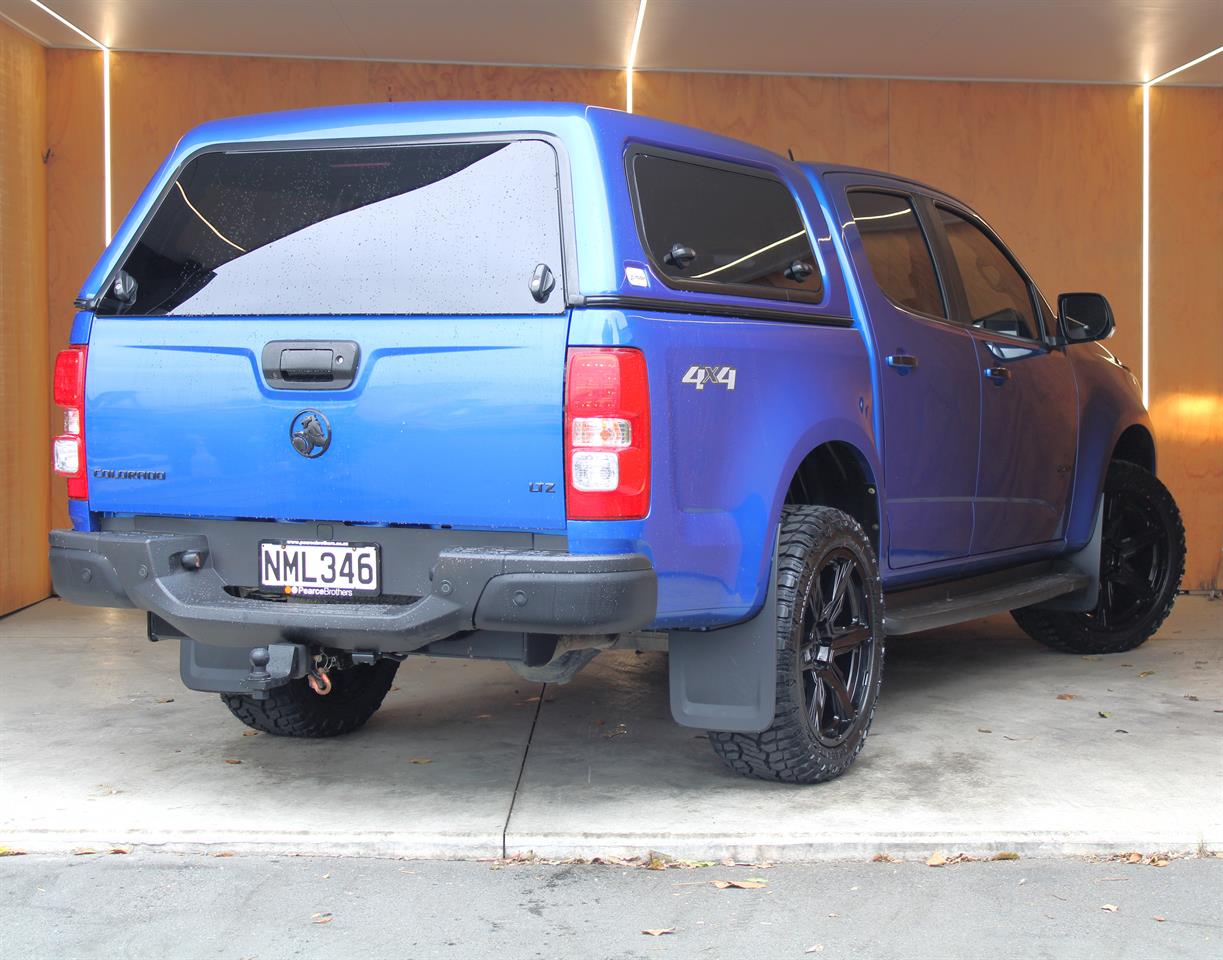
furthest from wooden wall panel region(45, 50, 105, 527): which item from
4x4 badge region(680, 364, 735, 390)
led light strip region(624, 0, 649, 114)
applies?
4x4 badge region(680, 364, 735, 390)

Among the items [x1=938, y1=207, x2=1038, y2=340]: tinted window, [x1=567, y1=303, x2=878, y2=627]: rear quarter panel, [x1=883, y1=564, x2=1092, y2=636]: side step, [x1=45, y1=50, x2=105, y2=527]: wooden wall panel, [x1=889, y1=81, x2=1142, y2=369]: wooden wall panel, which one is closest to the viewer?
[x1=567, y1=303, x2=878, y2=627]: rear quarter panel

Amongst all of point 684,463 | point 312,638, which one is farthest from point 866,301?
point 312,638

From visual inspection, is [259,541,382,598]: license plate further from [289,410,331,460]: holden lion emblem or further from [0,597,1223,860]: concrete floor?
[0,597,1223,860]: concrete floor

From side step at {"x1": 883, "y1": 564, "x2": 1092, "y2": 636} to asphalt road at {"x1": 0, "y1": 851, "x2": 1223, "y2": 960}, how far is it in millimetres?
1334

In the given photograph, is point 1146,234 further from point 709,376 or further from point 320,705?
point 320,705

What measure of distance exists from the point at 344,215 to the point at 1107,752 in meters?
3.09

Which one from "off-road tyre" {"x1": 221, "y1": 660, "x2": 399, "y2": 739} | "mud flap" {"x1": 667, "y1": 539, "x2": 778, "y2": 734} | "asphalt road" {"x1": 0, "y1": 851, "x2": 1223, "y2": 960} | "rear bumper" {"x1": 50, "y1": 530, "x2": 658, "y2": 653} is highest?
"rear bumper" {"x1": 50, "y1": 530, "x2": 658, "y2": 653}

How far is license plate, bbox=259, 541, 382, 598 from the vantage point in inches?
158

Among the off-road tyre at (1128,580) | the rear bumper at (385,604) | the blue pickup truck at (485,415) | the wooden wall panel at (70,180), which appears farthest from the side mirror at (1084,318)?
the wooden wall panel at (70,180)

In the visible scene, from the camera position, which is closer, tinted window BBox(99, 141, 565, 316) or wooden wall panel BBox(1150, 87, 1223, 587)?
tinted window BBox(99, 141, 565, 316)

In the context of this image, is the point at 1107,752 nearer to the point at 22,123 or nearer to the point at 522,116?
the point at 522,116

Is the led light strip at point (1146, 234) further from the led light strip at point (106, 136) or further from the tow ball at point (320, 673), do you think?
the tow ball at point (320, 673)

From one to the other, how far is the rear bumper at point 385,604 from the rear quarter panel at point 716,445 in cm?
10

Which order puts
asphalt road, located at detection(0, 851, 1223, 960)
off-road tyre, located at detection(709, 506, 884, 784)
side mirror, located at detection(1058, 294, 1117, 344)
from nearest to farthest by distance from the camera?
1. asphalt road, located at detection(0, 851, 1223, 960)
2. off-road tyre, located at detection(709, 506, 884, 784)
3. side mirror, located at detection(1058, 294, 1117, 344)
